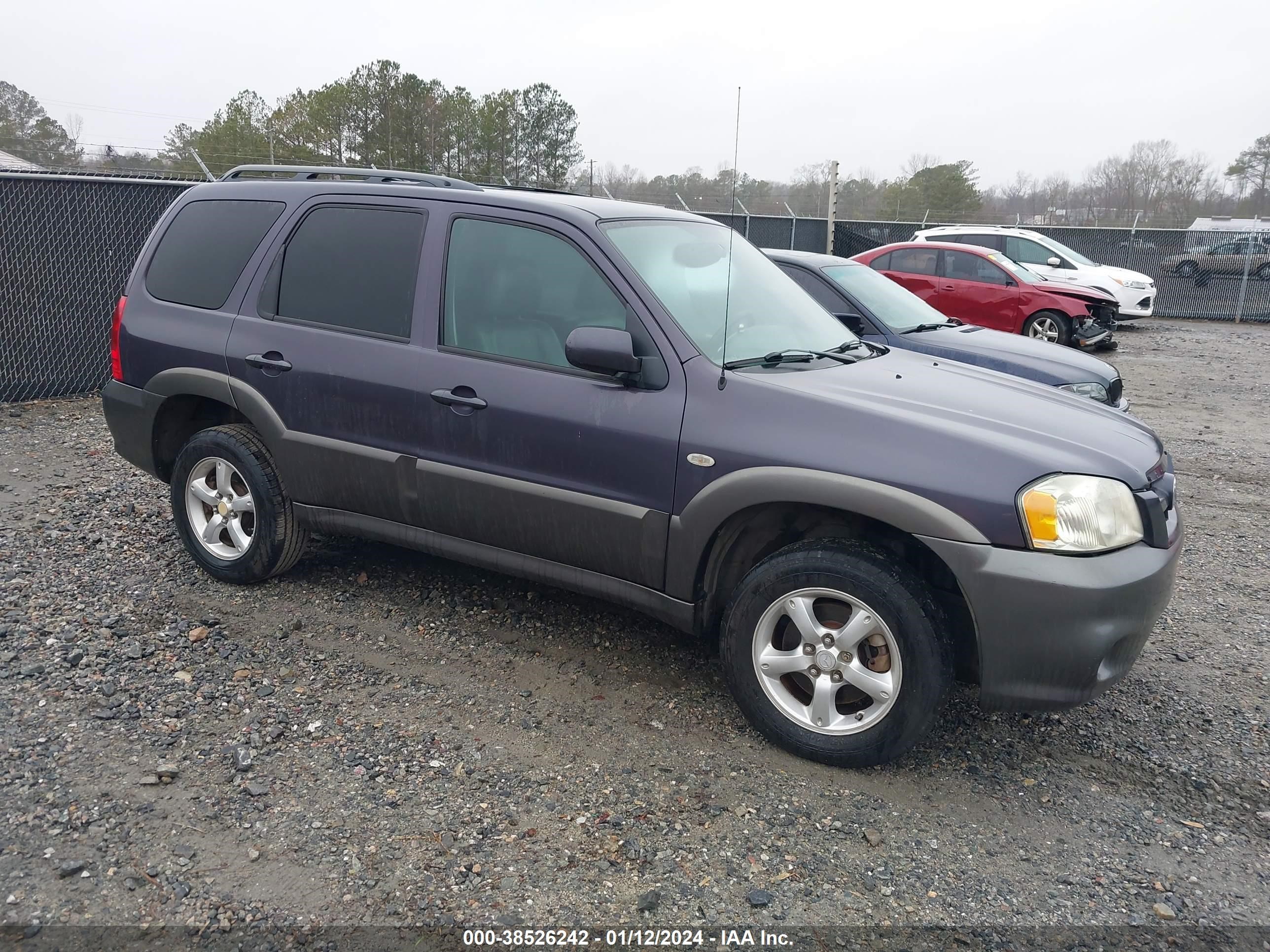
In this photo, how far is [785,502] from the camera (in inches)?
129

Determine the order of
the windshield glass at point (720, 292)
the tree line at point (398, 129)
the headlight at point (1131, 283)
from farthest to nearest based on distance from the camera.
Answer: the tree line at point (398, 129)
the headlight at point (1131, 283)
the windshield glass at point (720, 292)

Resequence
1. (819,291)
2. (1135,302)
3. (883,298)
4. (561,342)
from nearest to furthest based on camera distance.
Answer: (561,342) < (819,291) < (883,298) < (1135,302)

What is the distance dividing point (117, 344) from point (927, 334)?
529 centimetres

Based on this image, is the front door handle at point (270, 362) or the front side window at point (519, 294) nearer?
the front side window at point (519, 294)

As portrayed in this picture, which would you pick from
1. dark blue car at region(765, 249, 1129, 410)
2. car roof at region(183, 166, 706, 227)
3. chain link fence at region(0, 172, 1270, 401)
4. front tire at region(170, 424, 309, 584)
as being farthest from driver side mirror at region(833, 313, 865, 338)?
chain link fence at region(0, 172, 1270, 401)

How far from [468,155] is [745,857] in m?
38.1

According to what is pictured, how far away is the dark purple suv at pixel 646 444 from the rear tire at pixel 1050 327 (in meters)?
9.91

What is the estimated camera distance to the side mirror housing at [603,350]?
339 centimetres

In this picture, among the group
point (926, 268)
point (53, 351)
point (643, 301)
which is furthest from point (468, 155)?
point (643, 301)

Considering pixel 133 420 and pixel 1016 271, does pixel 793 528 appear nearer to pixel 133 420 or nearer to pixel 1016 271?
pixel 133 420

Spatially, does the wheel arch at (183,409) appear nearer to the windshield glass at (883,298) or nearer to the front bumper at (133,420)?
the front bumper at (133,420)

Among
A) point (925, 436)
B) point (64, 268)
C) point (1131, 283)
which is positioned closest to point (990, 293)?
point (1131, 283)

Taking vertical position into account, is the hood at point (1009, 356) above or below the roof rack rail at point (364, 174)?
below

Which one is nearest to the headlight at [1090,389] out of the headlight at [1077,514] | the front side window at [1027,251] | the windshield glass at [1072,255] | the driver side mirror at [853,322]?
the driver side mirror at [853,322]
